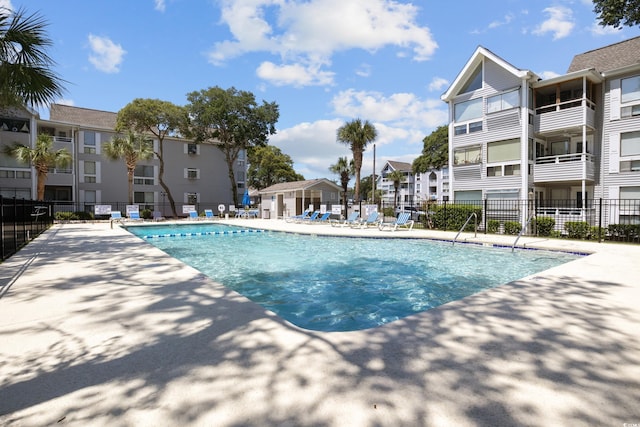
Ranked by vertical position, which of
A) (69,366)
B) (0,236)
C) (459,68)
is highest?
(459,68)

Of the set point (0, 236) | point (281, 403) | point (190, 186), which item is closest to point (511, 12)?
point (281, 403)

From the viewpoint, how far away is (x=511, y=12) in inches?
442

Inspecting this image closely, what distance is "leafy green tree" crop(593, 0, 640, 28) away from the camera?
1078 cm

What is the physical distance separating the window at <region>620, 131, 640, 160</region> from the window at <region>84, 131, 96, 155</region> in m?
40.2

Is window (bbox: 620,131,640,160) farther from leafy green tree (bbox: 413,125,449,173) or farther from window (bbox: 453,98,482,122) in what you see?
leafy green tree (bbox: 413,125,449,173)

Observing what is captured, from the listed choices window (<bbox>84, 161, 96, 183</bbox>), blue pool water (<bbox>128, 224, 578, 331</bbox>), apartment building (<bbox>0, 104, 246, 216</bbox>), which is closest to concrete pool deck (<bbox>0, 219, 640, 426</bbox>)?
blue pool water (<bbox>128, 224, 578, 331</bbox>)

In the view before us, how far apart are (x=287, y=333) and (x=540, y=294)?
4021 mm

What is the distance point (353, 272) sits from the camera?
329 inches

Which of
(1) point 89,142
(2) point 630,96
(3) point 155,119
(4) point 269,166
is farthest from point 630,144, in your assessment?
(4) point 269,166

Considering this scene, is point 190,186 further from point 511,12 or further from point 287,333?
point 287,333

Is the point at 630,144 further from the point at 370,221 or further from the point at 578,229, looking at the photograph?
the point at 370,221

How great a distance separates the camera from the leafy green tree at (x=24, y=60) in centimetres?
741

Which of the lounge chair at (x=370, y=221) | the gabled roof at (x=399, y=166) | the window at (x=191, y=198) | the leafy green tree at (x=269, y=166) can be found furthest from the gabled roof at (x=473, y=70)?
the gabled roof at (x=399, y=166)

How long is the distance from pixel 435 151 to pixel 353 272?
104 feet
